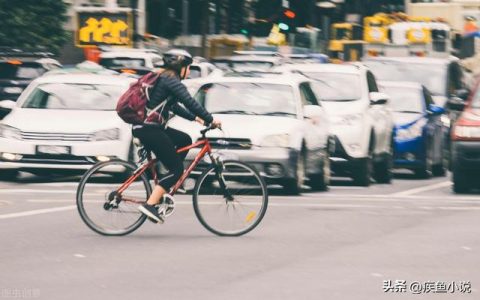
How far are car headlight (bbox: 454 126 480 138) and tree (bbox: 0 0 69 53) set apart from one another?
80.5 feet

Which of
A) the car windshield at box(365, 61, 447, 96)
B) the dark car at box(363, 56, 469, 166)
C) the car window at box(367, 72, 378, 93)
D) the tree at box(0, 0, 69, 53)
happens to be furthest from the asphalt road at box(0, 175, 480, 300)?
the tree at box(0, 0, 69, 53)

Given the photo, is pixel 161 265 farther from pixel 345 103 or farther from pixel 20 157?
pixel 345 103

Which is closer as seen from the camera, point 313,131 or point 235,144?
point 235,144

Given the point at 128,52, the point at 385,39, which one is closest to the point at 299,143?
the point at 128,52

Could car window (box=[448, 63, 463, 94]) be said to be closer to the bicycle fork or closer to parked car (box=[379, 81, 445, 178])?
parked car (box=[379, 81, 445, 178])

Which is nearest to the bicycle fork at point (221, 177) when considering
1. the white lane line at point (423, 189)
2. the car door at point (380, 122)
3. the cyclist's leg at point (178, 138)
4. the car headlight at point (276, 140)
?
the cyclist's leg at point (178, 138)

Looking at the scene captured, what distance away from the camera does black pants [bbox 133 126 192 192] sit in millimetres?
13141

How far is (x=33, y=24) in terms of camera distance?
43.2 m

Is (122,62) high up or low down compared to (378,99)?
down

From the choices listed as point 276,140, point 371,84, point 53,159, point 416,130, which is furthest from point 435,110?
point 53,159

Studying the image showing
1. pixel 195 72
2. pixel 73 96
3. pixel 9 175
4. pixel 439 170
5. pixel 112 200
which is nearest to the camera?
pixel 112 200

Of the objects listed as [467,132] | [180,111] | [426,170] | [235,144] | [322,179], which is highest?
[180,111]

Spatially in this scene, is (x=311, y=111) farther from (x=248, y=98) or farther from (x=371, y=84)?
(x=371, y=84)

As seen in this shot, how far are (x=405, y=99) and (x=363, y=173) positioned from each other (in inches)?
152
